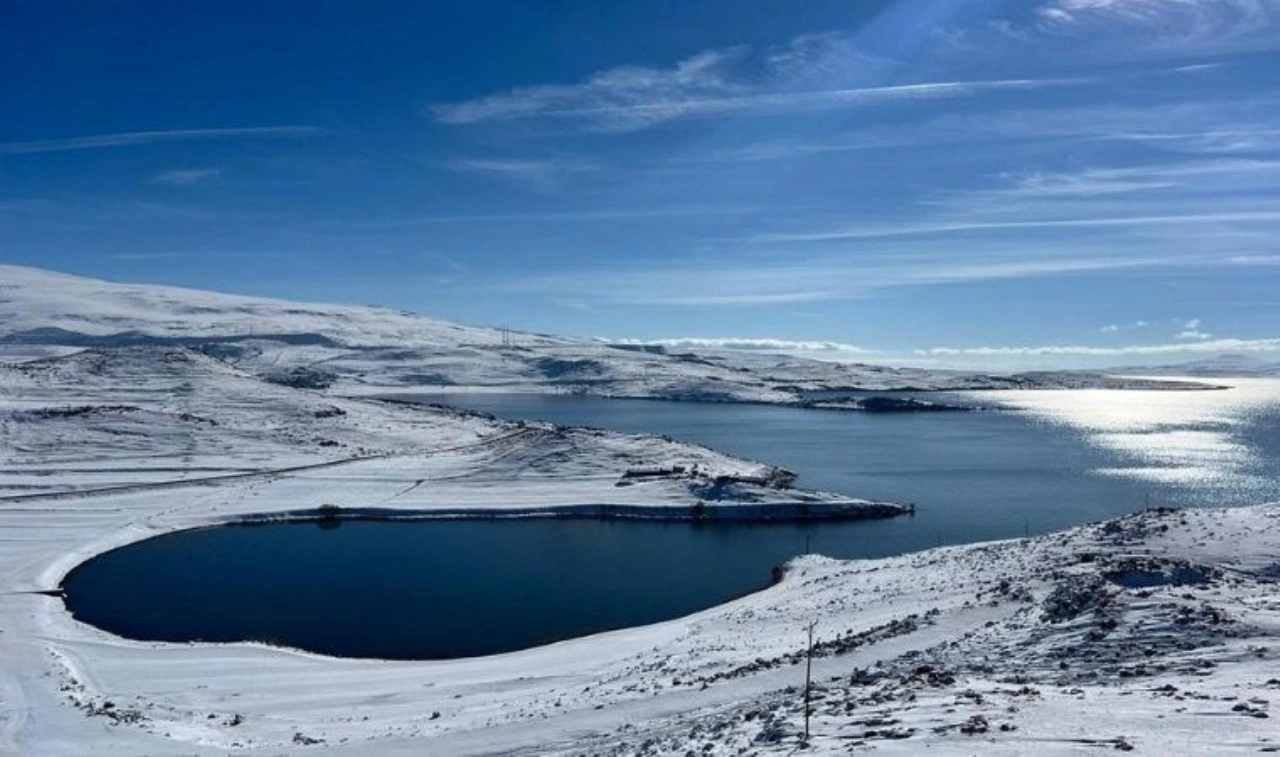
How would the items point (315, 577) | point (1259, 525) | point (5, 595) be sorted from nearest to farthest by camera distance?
1. point (1259, 525)
2. point (5, 595)
3. point (315, 577)

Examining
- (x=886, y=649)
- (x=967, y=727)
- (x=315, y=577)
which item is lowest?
(x=315, y=577)

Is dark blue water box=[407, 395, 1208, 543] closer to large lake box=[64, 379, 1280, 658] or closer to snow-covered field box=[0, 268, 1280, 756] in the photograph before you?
large lake box=[64, 379, 1280, 658]

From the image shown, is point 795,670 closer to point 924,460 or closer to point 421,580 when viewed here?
point 421,580

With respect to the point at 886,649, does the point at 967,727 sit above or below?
above

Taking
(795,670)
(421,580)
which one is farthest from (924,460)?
(795,670)

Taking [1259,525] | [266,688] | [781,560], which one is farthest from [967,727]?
[781,560]

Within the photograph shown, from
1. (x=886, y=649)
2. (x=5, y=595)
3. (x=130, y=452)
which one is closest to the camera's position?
(x=886, y=649)

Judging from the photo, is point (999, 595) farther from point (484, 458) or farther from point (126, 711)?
point (484, 458)

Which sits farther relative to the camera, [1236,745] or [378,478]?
[378,478]
